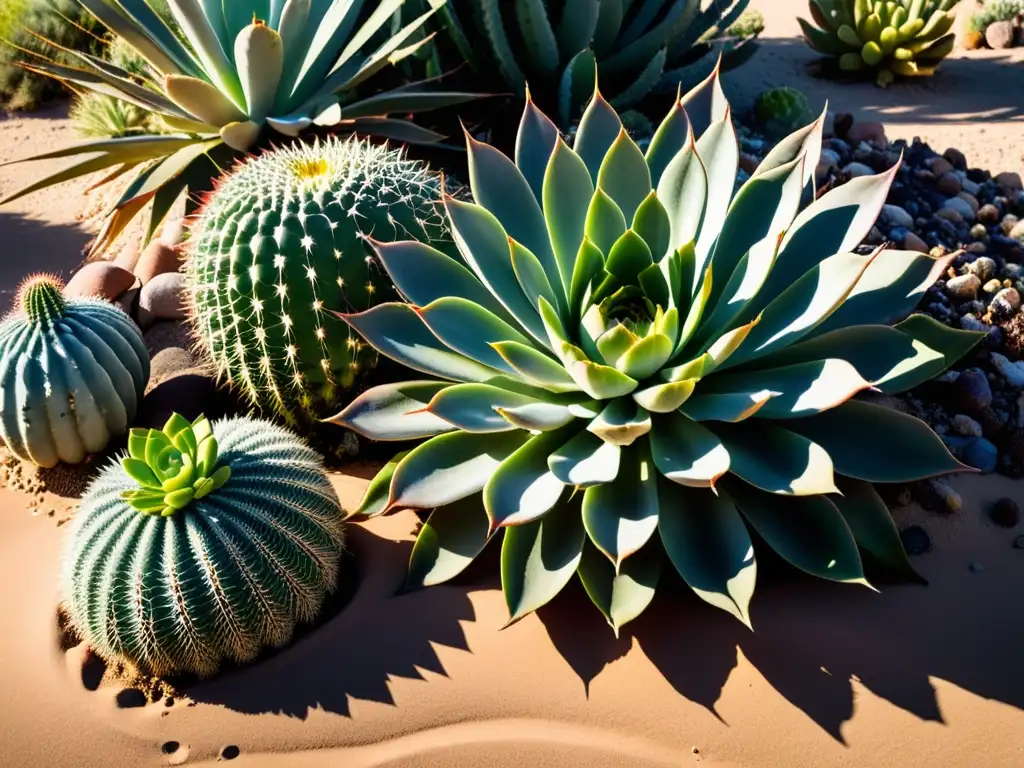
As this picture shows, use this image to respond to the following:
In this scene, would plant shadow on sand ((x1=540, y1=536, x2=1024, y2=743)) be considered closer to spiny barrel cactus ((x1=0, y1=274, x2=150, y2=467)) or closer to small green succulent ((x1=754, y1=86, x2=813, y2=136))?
spiny barrel cactus ((x1=0, y1=274, x2=150, y2=467))

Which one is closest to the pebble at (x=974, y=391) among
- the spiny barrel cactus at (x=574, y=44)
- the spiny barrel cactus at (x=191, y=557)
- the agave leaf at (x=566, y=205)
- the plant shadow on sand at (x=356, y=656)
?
the agave leaf at (x=566, y=205)

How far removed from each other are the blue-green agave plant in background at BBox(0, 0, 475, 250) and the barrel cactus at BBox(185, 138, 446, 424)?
2.53 feet

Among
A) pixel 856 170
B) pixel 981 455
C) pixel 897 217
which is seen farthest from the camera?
pixel 856 170

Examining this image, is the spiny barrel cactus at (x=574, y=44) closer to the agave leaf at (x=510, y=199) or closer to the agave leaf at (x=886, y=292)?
the agave leaf at (x=510, y=199)

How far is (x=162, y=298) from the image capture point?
412cm

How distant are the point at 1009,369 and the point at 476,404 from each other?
6.49 feet

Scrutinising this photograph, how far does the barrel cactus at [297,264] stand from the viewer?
286 cm

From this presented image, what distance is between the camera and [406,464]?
97.8 inches

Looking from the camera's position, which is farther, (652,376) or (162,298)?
(162,298)

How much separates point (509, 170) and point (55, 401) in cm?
173

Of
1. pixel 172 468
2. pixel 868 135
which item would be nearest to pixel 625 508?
pixel 172 468

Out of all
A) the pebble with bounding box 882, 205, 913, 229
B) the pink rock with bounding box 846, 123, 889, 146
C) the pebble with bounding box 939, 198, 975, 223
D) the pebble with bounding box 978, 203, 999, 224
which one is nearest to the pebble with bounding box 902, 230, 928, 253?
the pebble with bounding box 882, 205, 913, 229

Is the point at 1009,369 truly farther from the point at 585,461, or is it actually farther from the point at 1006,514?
→ the point at 585,461

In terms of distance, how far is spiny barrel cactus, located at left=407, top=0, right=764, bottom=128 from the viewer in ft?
14.3
